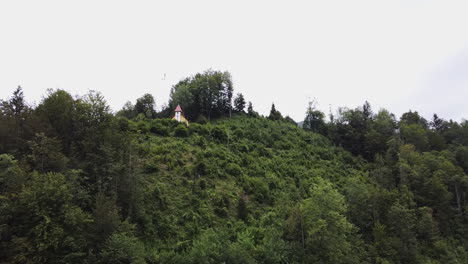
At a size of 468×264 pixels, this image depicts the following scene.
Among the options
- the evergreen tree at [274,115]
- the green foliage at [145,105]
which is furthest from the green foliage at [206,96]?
the evergreen tree at [274,115]

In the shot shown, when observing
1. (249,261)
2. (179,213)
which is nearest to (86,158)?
(179,213)

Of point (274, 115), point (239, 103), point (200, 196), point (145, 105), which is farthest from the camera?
point (274, 115)

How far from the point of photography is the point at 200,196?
1137 inches

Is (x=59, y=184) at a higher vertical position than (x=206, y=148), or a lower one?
lower

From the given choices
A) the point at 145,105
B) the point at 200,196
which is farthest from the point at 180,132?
the point at 145,105

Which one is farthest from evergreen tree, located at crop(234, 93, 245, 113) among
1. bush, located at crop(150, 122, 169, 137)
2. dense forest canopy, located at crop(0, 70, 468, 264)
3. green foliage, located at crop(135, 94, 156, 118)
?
bush, located at crop(150, 122, 169, 137)

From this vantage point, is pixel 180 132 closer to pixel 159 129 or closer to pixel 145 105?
pixel 159 129

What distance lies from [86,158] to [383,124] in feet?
187

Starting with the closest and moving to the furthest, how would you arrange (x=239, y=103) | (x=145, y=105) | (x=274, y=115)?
1. (x=145, y=105)
2. (x=239, y=103)
3. (x=274, y=115)

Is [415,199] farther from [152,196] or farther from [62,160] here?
[62,160]

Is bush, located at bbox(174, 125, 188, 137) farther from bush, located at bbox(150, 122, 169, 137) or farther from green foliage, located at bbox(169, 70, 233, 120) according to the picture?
green foliage, located at bbox(169, 70, 233, 120)

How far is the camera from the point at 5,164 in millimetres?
17562

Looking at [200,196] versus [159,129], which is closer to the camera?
[200,196]

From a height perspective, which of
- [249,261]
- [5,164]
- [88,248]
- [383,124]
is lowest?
[249,261]
